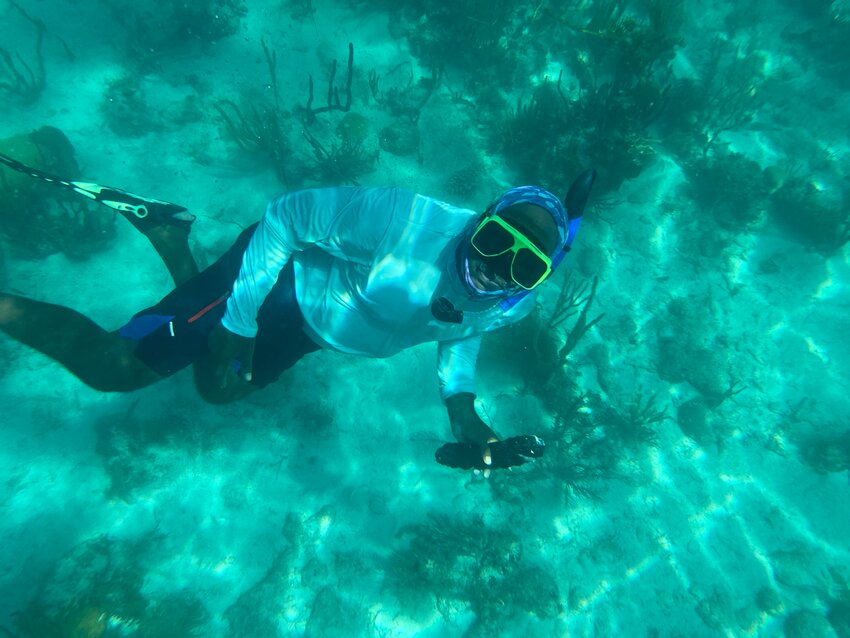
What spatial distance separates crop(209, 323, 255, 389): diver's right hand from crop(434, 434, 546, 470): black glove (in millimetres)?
1808

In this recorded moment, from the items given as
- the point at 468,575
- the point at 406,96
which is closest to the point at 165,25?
the point at 406,96

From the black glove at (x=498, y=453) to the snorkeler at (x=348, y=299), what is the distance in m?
0.01

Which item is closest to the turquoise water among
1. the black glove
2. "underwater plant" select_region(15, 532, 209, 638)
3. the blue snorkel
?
"underwater plant" select_region(15, 532, 209, 638)

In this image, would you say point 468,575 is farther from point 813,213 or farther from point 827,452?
point 813,213

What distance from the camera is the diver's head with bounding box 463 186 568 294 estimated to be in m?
2.46

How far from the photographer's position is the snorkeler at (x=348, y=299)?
8.47 ft

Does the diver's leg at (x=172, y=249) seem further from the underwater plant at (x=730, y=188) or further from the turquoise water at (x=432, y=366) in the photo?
the underwater plant at (x=730, y=188)

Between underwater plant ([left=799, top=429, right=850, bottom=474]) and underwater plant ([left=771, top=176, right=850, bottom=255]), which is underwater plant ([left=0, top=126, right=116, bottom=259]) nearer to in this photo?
underwater plant ([left=799, top=429, right=850, bottom=474])

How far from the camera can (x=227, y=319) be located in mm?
3188

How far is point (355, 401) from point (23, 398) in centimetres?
383

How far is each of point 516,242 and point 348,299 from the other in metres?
1.52

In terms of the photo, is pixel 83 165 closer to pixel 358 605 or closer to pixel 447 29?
pixel 447 29

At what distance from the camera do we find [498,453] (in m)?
2.83

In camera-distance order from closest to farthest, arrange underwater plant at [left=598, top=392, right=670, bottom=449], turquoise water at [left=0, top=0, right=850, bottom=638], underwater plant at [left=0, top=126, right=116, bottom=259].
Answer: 1. turquoise water at [left=0, top=0, right=850, bottom=638]
2. underwater plant at [left=0, top=126, right=116, bottom=259]
3. underwater plant at [left=598, top=392, right=670, bottom=449]
